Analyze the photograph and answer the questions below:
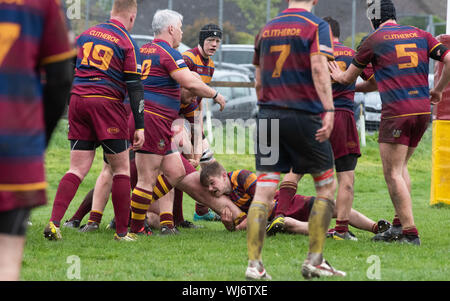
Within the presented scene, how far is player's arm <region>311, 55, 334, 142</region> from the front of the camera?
4625mm

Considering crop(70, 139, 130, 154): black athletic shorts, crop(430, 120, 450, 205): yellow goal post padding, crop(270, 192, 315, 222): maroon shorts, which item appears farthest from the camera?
crop(430, 120, 450, 205): yellow goal post padding

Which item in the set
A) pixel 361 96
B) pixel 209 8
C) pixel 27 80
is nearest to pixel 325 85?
pixel 27 80

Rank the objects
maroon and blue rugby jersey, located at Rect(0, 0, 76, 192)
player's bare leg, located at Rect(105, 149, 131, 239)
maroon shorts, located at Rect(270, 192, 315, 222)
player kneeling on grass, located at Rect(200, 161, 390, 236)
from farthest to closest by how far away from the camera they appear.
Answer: maroon shorts, located at Rect(270, 192, 315, 222) → player kneeling on grass, located at Rect(200, 161, 390, 236) → player's bare leg, located at Rect(105, 149, 131, 239) → maroon and blue rugby jersey, located at Rect(0, 0, 76, 192)

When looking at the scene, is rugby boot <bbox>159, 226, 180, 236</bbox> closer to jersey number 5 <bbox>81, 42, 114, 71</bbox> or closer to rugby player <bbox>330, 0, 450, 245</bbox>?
jersey number 5 <bbox>81, 42, 114, 71</bbox>

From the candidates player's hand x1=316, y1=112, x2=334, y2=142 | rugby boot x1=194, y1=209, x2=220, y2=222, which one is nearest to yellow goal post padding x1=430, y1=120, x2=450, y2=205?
rugby boot x1=194, y1=209, x2=220, y2=222

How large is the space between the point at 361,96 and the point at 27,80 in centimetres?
1709

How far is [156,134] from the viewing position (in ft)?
22.7

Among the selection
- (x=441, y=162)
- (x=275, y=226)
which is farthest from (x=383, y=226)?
(x=441, y=162)

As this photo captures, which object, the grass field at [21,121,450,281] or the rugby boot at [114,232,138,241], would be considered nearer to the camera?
the grass field at [21,121,450,281]

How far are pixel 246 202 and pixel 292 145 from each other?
2.96m

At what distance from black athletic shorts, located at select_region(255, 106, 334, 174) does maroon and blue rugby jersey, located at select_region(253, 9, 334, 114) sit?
0.26ft

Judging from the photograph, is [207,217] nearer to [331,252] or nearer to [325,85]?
[331,252]

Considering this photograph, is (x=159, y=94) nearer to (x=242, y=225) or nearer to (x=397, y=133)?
(x=242, y=225)

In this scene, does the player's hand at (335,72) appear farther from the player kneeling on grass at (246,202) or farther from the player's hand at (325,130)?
the player's hand at (325,130)
